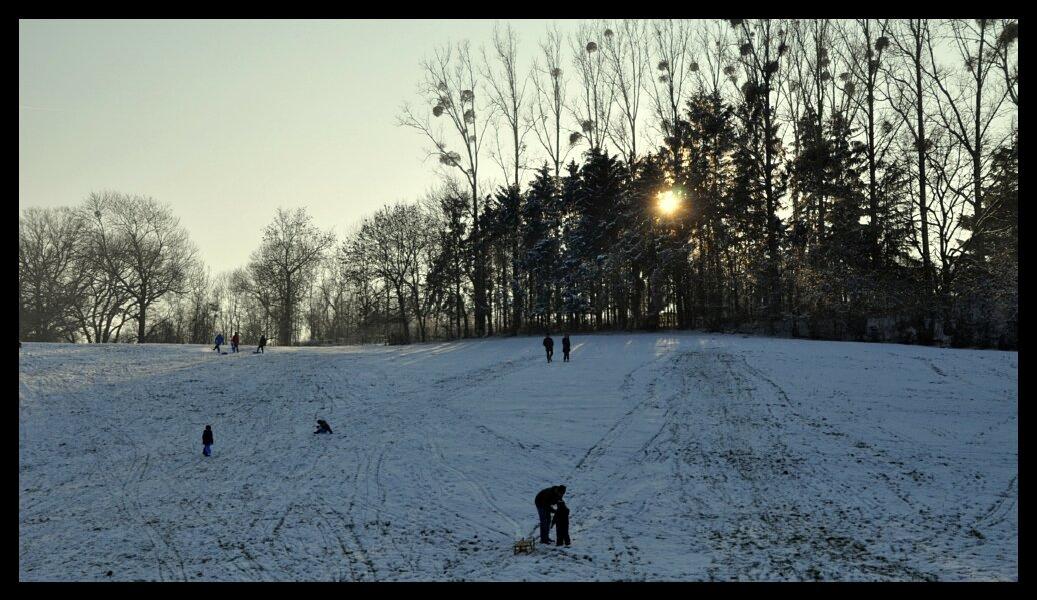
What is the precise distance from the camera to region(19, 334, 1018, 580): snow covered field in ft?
41.3

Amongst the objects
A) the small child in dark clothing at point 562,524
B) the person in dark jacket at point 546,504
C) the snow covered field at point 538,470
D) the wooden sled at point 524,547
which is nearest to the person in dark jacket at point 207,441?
the snow covered field at point 538,470

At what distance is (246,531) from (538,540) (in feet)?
23.6

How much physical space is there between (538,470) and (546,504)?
540cm

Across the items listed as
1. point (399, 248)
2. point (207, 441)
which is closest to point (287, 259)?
point (399, 248)

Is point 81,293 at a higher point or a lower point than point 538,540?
higher

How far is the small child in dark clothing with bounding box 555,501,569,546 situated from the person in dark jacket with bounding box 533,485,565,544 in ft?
0.58

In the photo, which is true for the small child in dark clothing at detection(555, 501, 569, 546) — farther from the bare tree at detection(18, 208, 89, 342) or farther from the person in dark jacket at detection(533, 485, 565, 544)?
the bare tree at detection(18, 208, 89, 342)

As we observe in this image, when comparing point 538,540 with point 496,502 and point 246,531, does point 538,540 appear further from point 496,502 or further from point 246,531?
point 246,531

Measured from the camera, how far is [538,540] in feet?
44.5

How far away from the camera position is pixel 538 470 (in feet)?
59.6

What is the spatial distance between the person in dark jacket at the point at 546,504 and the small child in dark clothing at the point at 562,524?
177mm

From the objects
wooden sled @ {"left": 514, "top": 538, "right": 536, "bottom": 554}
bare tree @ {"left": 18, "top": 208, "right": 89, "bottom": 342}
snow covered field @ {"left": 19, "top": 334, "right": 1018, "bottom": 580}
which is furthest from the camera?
bare tree @ {"left": 18, "top": 208, "right": 89, "bottom": 342}

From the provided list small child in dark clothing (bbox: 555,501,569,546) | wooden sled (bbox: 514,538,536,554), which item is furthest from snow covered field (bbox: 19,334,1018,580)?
small child in dark clothing (bbox: 555,501,569,546)
